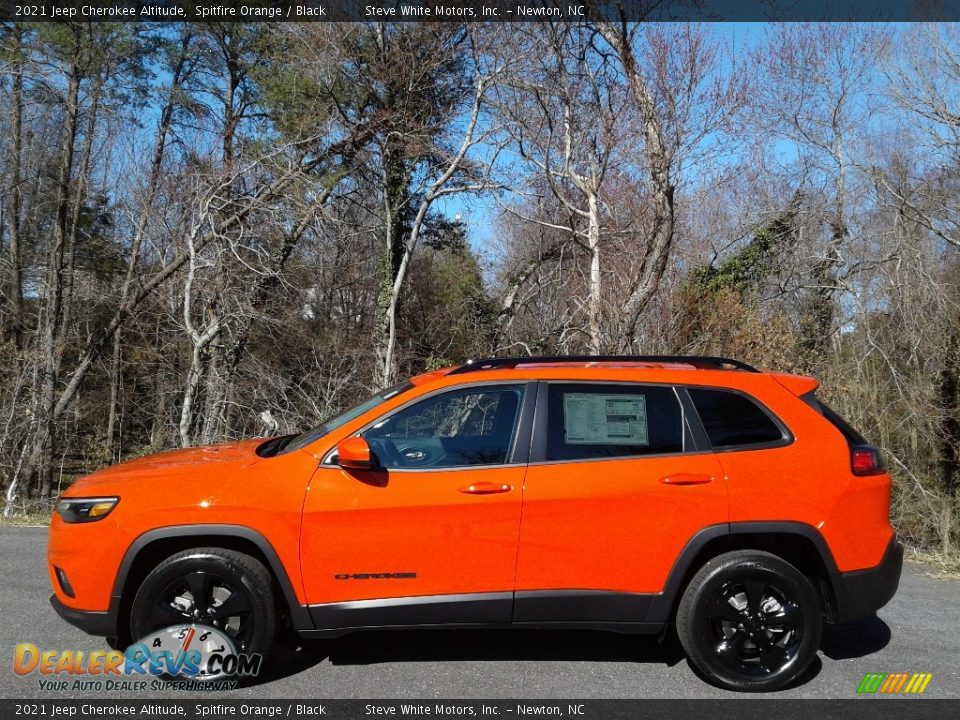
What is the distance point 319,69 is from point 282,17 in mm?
2511

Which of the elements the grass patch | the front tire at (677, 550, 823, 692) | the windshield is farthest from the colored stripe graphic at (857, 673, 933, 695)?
the windshield

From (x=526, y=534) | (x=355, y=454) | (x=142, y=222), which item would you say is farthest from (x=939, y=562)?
(x=142, y=222)

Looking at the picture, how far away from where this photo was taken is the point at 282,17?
17844mm

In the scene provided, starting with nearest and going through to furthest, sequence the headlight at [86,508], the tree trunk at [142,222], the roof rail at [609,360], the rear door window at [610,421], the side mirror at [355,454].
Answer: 1. the side mirror at [355,454]
2. the headlight at [86,508]
3. the rear door window at [610,421]
4. the roof rail at [609,360]
5. the tree trunk at [142,222]

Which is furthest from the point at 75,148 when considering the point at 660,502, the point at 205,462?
the point at 660,502

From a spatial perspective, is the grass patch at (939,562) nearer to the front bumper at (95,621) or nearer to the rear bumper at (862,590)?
the rear bumper at (862,590)

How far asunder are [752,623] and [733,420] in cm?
107

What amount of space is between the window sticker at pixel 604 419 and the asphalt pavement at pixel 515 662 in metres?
1.27

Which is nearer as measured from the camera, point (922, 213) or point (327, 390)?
point (922, 213)

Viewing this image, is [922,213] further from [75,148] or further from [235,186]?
[75,148]

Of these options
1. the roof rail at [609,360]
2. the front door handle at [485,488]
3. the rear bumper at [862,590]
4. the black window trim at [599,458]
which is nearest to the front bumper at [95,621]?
the front door handle at [485,488]

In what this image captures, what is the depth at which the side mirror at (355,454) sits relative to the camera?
3875 mm

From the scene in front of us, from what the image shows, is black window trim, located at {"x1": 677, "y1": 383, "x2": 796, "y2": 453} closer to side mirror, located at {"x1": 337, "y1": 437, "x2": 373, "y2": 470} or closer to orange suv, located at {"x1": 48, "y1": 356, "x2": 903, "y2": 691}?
orange suv, located at {"x1": 48, "y1": 356, "x2": 903, "y2": 691}

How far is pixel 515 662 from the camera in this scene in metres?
4.30
